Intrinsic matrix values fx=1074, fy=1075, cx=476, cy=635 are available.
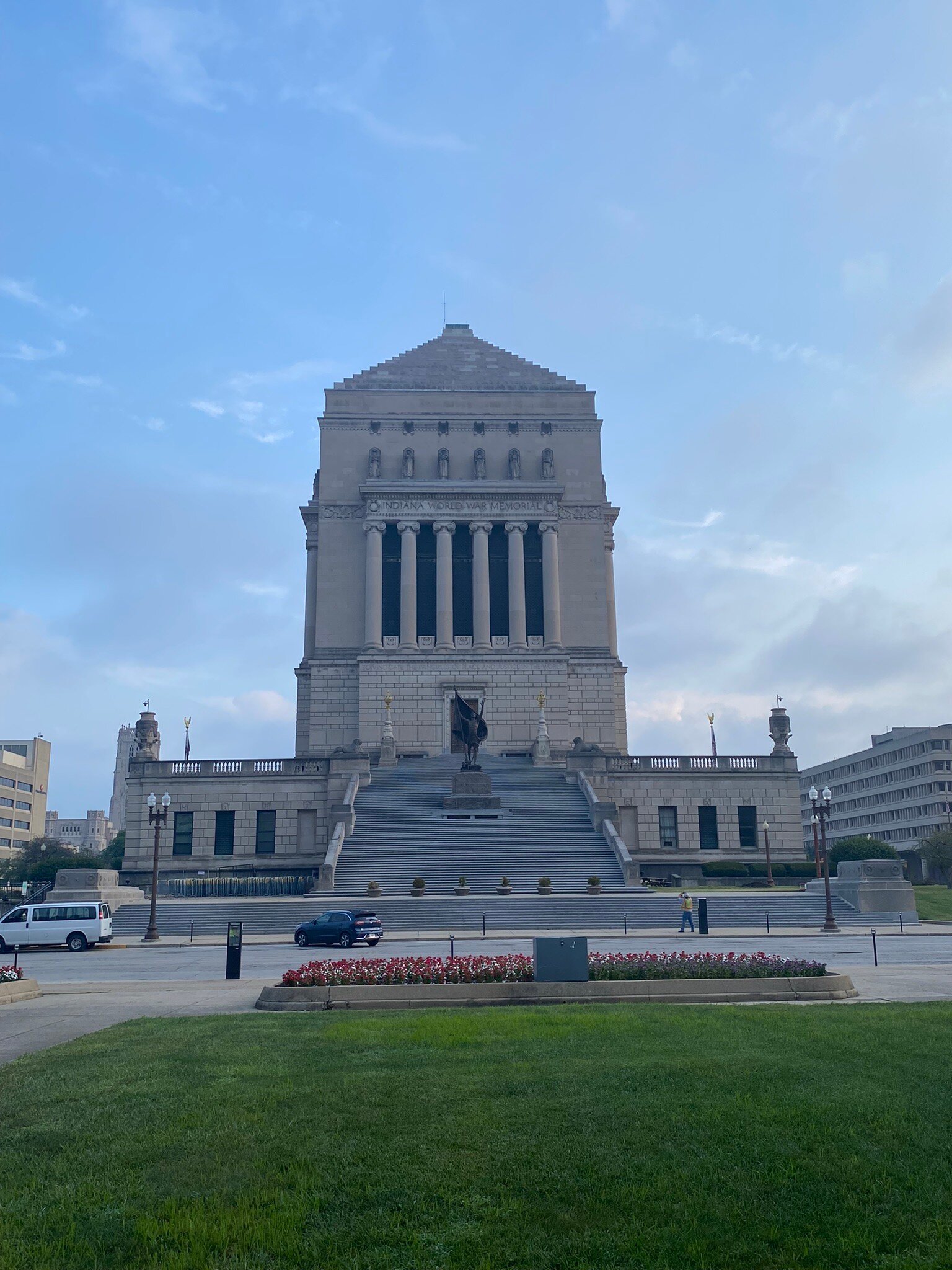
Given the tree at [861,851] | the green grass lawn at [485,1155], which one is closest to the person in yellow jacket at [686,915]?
the tree at [861,851]

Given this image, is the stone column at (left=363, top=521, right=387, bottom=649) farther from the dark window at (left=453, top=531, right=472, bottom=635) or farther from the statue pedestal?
the statue pedestal

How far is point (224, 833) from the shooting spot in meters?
60.1

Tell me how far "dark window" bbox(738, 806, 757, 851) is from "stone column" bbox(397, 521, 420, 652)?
24.9m

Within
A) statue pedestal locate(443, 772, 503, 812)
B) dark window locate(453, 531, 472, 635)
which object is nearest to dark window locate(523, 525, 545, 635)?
dark window locate(453, 531, 472, 635)

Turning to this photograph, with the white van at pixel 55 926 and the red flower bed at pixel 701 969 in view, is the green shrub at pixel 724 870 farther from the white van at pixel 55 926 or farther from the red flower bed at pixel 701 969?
the red flower bed at pixel 701 969

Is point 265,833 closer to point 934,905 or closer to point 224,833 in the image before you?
point 224,833

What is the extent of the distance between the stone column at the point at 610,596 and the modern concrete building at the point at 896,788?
4137cm

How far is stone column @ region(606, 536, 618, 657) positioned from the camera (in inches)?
3189

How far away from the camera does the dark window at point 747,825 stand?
62250mm

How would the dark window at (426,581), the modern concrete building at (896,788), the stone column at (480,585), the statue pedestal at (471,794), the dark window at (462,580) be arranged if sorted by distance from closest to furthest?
the statue pedestal at (471,794) → the stone column at (480,585) → the dark window at (426,581) → the dark window at (462,580) → the modern concrete building at (896,788)

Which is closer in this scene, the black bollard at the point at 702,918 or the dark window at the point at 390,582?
the black bollard at the point at 702,918

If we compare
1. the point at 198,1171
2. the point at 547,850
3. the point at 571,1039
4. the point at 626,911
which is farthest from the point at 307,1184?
the point at 547,850

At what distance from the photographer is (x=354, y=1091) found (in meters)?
10.8

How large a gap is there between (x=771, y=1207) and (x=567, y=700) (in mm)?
67644
